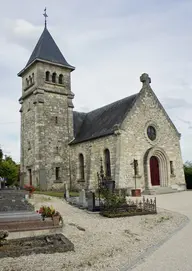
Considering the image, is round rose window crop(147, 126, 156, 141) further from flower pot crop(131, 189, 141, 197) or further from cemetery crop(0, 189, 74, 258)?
cemetery crop(0, 189, 74, 258)

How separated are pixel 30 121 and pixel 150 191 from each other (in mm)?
13274

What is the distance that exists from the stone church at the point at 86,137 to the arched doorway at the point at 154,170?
0.09 metres

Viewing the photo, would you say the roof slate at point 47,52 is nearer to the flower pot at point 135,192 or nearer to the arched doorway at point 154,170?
the arched doorway at point 154,170

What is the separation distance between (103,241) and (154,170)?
54.7ft

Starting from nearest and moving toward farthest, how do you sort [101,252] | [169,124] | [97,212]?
[101,252] < [97,212] < [169,124]

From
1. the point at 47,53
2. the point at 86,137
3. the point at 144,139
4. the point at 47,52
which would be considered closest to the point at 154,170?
the point at 144,139

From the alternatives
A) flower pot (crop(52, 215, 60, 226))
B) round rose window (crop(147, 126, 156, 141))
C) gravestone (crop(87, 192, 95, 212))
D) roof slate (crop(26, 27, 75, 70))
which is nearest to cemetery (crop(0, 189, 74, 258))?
flower pot (crop(52, 215, 60, 226))

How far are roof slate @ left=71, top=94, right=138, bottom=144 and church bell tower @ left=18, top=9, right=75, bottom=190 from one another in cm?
154

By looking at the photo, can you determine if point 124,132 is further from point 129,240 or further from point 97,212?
point 129,240

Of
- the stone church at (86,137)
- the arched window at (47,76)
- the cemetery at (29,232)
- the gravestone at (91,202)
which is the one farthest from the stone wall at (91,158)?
the cemetery at (29,232)

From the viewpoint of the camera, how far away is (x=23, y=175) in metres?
27.5

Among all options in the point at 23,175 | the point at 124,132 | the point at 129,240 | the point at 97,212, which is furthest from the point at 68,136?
the point at 129,240

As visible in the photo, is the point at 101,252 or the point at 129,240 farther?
the point at 129,240

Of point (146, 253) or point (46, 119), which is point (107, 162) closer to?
point (46, 119)
